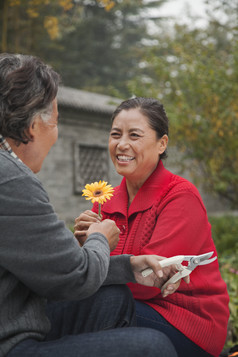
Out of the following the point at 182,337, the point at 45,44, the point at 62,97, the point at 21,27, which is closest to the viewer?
the point at 182,337

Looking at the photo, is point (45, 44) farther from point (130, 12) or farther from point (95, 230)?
point (95, 230)

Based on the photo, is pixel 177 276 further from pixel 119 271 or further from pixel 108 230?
pixel 108 230

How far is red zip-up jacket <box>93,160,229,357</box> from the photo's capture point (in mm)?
2131

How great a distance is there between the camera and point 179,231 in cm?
214

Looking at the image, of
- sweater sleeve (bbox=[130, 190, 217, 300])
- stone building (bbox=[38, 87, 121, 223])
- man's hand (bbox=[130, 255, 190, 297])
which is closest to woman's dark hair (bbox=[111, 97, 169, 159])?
sweater sleeve (bbox=[130, 190, 217, 300])

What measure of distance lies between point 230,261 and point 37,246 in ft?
15.9

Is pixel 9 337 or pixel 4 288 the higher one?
pixel 4 288

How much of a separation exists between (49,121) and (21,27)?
16.7 meters

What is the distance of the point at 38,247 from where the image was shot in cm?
146

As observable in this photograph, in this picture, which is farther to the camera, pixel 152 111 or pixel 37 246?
pixel 152 111

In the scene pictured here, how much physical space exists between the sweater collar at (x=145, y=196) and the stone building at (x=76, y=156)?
9.23 metres

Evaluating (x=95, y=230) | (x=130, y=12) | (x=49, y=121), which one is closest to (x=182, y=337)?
(x=95, y=230)

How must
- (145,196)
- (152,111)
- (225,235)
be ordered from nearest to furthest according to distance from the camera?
(145,196), (152,111), (225,235)

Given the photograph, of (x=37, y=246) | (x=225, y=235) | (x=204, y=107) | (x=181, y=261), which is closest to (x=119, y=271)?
(x=181, y=261)
